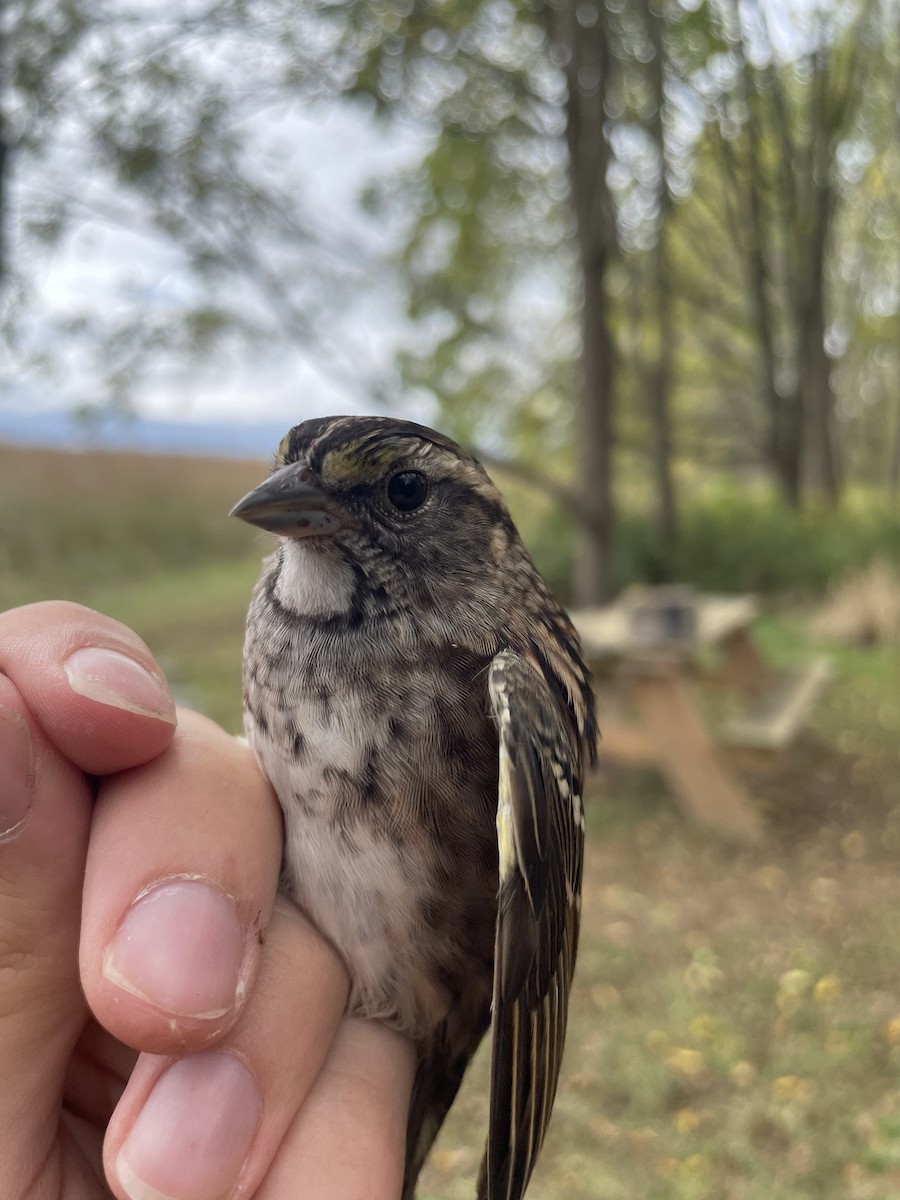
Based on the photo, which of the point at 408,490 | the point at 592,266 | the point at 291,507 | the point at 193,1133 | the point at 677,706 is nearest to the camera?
the point at 193,1133

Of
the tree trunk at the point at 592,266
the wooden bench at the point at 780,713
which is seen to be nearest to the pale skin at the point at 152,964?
the wooden bench at the point at 780,713

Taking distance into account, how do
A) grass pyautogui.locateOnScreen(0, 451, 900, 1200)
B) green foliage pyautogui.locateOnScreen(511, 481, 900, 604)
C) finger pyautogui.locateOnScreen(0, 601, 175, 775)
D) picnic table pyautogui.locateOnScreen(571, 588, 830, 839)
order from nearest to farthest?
finger pyautogui.locateOnScreen(0, 601, 175, 775) → grass pyautogui.locateOnScreen(0, 451, 900, 1200) → picnic table pyautogui.locateOnScreen(571, 588, 830, 839) → green foliage pyautogui.locateOnScreen(511, 481, 900, 604)

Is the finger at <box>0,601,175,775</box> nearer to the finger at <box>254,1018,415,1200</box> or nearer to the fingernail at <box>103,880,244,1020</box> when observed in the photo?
the fingernail at <box>103,880,244,1020</box>

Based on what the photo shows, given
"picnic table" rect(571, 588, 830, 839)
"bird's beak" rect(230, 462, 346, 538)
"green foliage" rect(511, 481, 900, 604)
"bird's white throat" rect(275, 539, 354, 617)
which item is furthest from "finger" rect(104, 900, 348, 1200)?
"green foliage" rect(511, 481, 900, 604)

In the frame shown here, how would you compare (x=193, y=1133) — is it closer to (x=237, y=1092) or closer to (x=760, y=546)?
(x=237, y=1092)

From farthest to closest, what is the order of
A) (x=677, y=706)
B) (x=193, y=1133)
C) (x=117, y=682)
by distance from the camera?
(x=677, y=706) < (x=117, y=682) < (x=193, y=1133)

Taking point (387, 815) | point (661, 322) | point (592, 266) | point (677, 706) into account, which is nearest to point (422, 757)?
point (387, 815)

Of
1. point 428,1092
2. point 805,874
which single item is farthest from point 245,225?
point 428,1092
